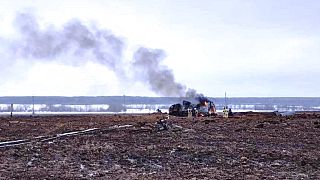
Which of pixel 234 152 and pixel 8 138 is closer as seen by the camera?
pixel 234 152

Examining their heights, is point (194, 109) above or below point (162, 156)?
above

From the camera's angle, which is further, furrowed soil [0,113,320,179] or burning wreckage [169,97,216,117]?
burning wreckage [169,97,216,117]

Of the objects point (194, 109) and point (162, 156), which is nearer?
point (162, 156)

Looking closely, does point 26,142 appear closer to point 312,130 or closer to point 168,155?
point 168,155

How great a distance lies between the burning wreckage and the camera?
64125mm

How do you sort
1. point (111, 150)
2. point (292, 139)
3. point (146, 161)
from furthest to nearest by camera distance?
point (292, 139) → point (111, 150) → point (146, 161)

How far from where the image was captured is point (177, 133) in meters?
30.9

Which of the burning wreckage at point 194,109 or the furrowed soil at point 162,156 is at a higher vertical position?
the burning wreckage at point 194,109

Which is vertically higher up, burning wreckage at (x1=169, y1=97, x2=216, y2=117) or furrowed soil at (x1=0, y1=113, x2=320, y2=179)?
burning wreckage at (x1=169, y1=97, x2=216, y2=117)

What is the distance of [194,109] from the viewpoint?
64688 millimetres

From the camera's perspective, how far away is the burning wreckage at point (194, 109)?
210 ft

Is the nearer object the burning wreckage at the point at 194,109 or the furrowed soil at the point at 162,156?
the furrowed soil at the point at 162,156

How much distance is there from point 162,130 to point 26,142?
9.08 m

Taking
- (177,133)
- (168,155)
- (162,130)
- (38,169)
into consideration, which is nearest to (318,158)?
(168,155)
